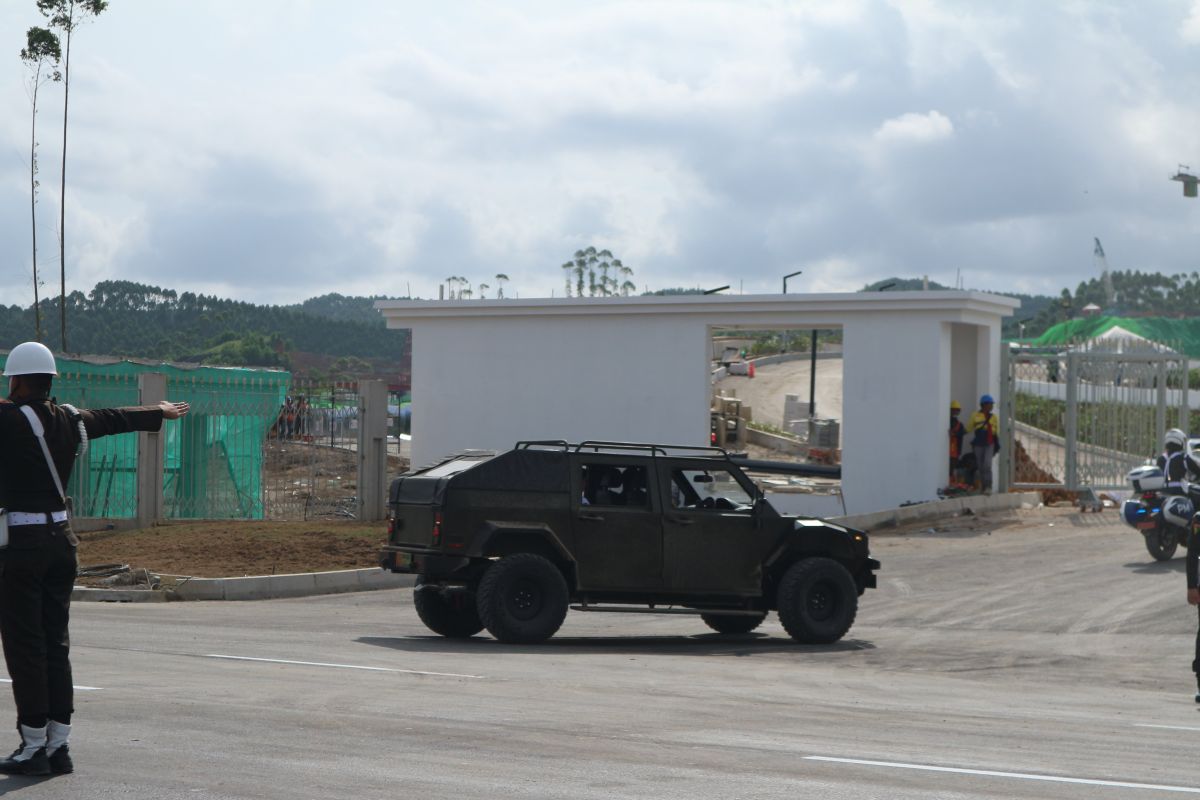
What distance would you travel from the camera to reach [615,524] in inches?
567

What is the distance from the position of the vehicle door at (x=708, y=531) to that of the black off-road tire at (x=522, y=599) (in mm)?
1170

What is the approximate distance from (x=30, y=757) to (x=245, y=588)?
11623 millimetres

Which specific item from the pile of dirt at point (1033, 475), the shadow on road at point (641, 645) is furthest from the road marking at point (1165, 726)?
the pile of dirt at point (1033, 475)

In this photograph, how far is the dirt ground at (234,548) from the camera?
19656 mm

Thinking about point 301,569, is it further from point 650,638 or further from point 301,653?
point 301,653

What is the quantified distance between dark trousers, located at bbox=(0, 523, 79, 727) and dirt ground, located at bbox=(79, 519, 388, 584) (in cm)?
1193

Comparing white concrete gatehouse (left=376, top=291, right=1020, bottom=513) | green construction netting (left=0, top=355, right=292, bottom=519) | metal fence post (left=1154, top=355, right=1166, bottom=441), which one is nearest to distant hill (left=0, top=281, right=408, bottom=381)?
white concrete gatehouse (left=376, top=291, right=1020, bottom=513)

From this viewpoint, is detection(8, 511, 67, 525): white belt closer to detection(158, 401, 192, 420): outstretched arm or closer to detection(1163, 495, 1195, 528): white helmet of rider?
detection(158, 401, 192, 420): outstretched arm

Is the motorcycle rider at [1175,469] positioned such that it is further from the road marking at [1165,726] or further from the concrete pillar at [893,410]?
the road marking at [1165,726]

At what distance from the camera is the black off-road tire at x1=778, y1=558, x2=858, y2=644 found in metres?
14.8

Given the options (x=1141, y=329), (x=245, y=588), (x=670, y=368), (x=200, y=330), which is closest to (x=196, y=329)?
(x=200, y=330)

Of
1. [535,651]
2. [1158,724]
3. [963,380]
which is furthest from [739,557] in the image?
[963,380]

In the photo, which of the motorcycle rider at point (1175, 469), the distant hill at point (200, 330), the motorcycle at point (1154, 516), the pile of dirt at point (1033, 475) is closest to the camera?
the motorcycle rider at point (1175, 469)

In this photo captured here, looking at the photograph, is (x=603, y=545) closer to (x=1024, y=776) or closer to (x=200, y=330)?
(x=1024, y=776)
